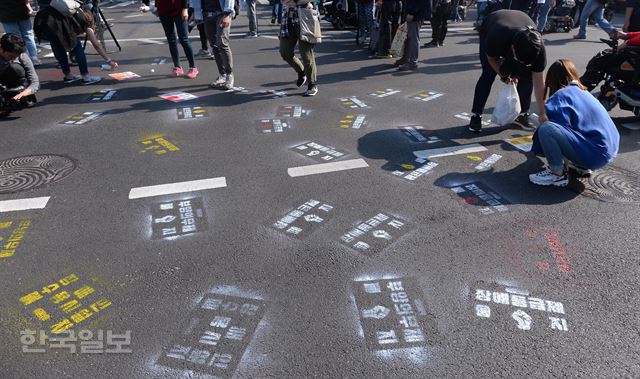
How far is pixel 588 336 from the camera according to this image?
2555 millimetres

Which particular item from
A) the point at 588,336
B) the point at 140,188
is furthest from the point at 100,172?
the point at 588,336

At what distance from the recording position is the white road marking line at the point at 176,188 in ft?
13.6

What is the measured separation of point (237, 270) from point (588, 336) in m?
2.24

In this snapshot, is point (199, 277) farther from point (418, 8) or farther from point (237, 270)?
point (418, 8)

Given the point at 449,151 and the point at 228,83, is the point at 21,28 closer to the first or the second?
the point at 228,83

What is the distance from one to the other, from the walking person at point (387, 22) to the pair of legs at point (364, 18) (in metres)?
0.74

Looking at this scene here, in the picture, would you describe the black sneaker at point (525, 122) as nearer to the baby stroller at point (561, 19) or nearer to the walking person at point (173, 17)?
the walking person at point (173, 17)

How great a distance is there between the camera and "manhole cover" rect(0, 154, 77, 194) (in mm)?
4324

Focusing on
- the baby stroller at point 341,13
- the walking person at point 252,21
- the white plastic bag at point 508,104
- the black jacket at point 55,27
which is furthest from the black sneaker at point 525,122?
the walking person at point 252,21

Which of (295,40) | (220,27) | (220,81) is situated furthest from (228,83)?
(295,40)

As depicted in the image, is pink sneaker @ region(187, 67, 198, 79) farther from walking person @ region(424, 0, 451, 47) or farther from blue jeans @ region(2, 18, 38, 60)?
walking person @ region(424, 0, 451, 47)

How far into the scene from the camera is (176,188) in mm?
4246

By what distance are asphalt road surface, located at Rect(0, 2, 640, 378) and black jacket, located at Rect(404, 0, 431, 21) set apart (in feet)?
8.28

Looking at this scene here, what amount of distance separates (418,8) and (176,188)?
18.5ft
